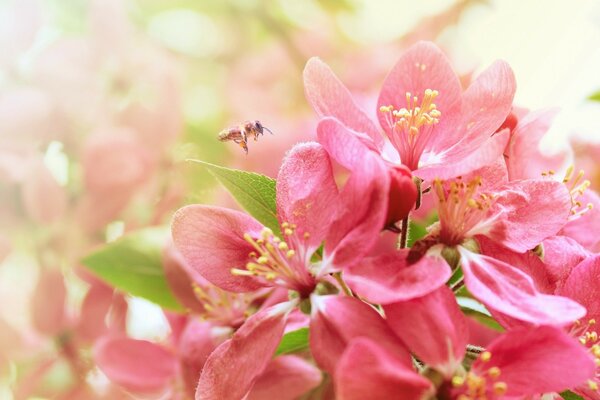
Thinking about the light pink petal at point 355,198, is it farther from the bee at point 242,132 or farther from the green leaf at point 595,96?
the green leaf at point 595,96

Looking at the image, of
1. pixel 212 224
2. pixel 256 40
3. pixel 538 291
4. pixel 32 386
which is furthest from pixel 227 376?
pixel 256 40

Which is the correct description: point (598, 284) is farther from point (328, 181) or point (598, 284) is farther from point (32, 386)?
point (32, 386)

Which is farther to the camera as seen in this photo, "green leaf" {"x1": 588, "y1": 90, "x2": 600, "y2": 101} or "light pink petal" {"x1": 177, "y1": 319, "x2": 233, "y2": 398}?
"green leaf" {"x1": 588, "y1": 90, "x2": 600, "y2": 101}

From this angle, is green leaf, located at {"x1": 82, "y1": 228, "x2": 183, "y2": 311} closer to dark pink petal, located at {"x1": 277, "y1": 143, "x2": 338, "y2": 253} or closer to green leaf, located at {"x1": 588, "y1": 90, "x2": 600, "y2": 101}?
dark pink petal, located at {"x1": 277, "y1": 143, "x2": 338, "y2": 253}

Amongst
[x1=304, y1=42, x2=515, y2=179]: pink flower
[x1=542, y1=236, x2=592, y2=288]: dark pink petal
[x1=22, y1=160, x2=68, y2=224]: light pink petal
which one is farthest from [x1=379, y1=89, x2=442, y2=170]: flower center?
[x1=22, y1=160, x2=68, y2=224]: light pink petal

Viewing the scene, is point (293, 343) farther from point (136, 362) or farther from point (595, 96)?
point (595, 96)

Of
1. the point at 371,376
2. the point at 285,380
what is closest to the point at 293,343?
the point at 285,380

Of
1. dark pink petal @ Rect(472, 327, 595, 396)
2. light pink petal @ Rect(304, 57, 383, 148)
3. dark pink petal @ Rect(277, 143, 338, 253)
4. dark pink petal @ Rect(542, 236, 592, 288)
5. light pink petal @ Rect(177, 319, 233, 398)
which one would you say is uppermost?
light pink petal @ Rect(304, 57, 383, 148)

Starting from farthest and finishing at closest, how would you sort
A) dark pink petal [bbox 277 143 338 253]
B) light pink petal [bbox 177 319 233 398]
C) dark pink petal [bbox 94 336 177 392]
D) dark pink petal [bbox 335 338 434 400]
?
1. dark pink petal [bbox 94 336 177 392]
2. light pink petal [bbox 177 319 233 398]
3. dark pink petal [bbox 277 143 338 253]
4. dark pink petal [bbox 335 338 434 400]
